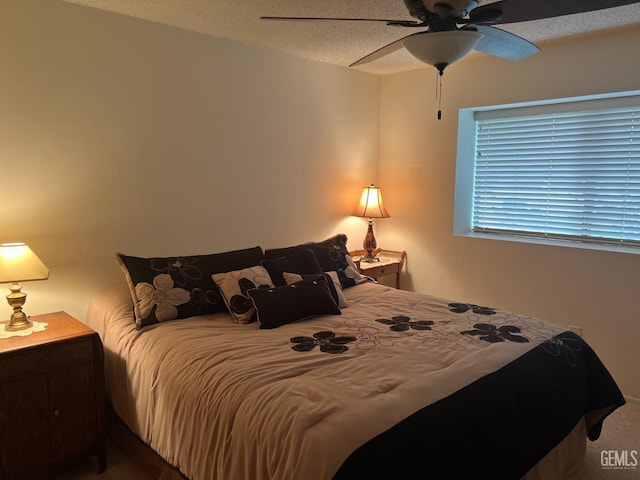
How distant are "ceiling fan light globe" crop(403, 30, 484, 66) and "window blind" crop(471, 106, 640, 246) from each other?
6.51 ft

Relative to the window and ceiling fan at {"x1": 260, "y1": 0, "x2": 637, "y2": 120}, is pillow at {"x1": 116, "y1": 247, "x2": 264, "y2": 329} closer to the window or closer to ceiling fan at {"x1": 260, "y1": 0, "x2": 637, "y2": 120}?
ceiling fan at {"x1": 260, "y1": 0, "x2": 637, "y2": 120}

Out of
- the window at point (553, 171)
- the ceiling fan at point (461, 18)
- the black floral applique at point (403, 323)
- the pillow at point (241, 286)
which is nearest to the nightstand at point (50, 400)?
the pillow at point (241, 286)

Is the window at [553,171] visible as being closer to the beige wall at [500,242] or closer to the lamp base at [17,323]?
the beige wall at [500,242]

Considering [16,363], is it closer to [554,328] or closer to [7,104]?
[7,104]

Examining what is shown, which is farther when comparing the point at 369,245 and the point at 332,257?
the point at 369,245

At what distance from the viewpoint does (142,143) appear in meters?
2.80

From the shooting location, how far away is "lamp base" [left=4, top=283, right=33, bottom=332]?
220 centimetres

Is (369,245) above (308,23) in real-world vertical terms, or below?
below

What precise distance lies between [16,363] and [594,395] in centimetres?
270

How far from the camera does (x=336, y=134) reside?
3945mm

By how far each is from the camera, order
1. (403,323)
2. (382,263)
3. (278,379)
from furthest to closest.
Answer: (382,263) → (403,323) → (278,379)

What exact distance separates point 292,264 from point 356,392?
4.47 feet

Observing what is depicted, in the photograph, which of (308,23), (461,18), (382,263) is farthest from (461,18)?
(382,263)

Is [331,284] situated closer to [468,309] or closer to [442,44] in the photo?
[468,309]
